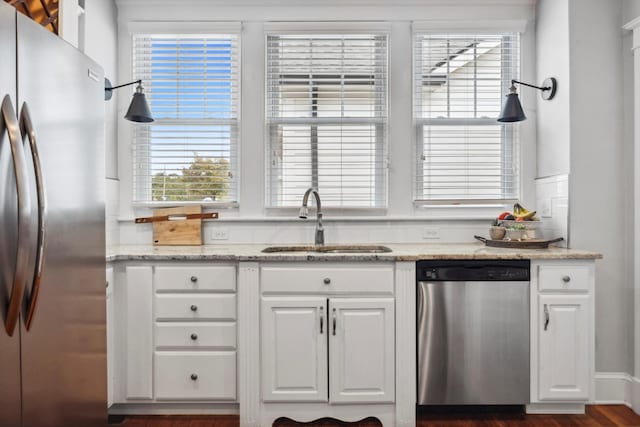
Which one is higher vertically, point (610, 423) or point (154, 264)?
point (154, 264)

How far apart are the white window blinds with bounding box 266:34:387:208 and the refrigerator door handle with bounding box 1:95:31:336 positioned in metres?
1.85

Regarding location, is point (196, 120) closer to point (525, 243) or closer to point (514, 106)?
point (514, 106)

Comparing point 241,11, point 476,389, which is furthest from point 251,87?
point 476,389

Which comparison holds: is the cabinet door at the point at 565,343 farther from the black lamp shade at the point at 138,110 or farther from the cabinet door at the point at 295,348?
the black lamp shade at the point at 138,110

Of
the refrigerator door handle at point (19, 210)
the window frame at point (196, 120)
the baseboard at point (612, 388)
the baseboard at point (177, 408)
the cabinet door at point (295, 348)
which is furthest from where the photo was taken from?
the window frame at point (196, 120)

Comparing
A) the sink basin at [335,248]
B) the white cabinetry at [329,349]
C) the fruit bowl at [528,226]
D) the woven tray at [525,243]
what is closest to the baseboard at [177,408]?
the white cabinetry at [329,349]

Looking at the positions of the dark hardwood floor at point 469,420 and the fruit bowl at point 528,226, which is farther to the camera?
the fruit bowl at point 528,226

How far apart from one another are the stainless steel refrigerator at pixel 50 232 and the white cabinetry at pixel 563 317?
7.13ft

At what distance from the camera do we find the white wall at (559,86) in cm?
261

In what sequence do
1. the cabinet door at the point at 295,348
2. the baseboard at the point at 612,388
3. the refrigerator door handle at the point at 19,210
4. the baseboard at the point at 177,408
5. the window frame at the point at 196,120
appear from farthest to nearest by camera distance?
the window frame at the point at 196,120
the baseboard at the point at 612,388
the baseboard at the point at 177,408
the cabinet door at the point at 295,348
the refrigerator door handle at the point at 19,210

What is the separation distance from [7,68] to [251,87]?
6.19 feet

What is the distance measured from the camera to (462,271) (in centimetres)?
225

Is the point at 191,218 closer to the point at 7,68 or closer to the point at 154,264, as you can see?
the point at 154,264

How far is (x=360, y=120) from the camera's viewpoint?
9.60 ft
